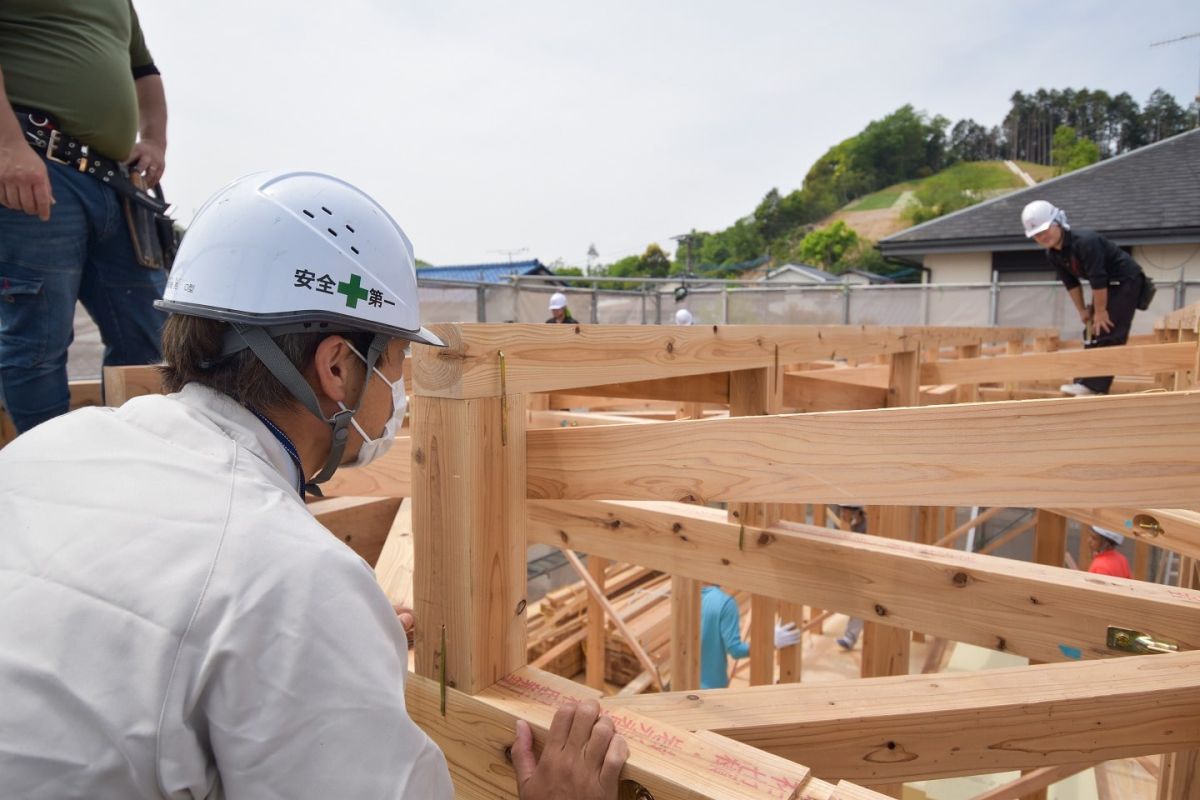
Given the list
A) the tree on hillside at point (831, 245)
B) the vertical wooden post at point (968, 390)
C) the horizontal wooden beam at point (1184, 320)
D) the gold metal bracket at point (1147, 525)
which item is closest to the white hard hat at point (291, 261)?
the gold metal bracket at point (1147, 525)

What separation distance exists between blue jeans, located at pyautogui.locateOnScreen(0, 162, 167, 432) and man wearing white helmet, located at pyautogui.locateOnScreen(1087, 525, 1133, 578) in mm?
5998

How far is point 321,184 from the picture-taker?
4.63 ft

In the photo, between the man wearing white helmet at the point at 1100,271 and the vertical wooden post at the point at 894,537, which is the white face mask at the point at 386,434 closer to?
the vertical wooden post at the point at 894,537

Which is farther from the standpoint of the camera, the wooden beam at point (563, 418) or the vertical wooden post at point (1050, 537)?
the vertical wooden post at point (1050, 537)

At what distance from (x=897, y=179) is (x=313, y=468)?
3925 inches

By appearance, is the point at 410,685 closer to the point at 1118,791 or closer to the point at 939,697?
the point at 939,697

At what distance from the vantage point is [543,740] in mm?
1395

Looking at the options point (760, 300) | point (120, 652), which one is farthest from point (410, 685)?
point (760, 300)

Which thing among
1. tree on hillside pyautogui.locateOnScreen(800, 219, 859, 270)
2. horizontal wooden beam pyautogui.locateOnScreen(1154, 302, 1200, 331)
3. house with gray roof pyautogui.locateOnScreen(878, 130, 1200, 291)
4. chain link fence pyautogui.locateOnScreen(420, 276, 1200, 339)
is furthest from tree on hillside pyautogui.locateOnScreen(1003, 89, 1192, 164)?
horizontal wooden beam pyautogui.locateOnScreen(1154, 302, 1200, 331)

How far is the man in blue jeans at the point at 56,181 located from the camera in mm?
2197

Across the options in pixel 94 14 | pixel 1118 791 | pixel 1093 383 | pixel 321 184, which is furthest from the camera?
pixel 1093 383

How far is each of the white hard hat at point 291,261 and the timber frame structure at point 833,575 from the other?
18 centimetres

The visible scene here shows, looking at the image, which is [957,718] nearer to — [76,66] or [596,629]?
[76,66]

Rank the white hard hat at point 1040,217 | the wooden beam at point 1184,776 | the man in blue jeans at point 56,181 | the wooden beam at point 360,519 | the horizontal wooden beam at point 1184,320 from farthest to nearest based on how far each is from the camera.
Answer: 1. the white hard hat at point 1040,217
2. the horizontal wooden beam at point 1184,320
3. the wooden beam at point 360,519
4. the man in blue jeans at point 56,181
5. the wooden beam at point 1184,776
